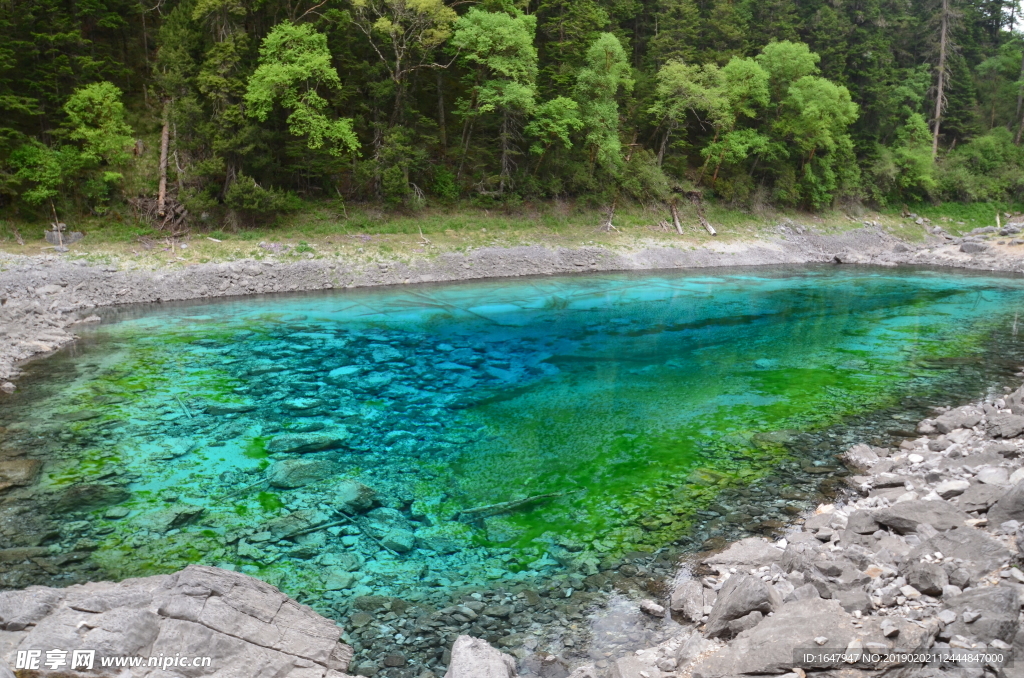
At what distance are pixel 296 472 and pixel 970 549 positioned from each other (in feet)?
25.4

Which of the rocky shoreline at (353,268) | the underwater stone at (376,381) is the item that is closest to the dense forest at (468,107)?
the rocky shoreline at (353,268)

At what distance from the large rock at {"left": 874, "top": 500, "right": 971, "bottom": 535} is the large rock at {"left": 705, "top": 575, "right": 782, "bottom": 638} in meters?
1.86

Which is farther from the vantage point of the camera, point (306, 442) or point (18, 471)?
point (306, 442)

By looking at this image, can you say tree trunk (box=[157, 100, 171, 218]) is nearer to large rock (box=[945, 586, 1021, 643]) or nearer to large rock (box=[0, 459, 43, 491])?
large rock (box=[0, 459, 43, 491])

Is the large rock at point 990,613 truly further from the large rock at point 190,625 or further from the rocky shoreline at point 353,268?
the rocky shoreline at point 353,268

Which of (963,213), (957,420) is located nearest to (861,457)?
(957,420)

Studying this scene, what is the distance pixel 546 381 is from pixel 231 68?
23.5 metres

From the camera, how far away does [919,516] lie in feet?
20.0

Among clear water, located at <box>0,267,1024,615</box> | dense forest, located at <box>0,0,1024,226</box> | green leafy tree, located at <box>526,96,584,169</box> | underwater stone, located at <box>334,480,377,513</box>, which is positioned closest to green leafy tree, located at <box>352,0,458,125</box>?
dense forest, located at <box>0,0,1024,226</box>

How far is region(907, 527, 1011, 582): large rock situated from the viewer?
16.3 ft

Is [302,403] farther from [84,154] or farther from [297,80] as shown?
[84,154]

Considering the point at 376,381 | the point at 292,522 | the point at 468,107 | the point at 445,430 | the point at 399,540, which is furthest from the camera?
the point at 468,107

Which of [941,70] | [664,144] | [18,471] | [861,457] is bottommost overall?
[18,471]

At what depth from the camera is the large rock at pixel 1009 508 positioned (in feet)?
18.8
